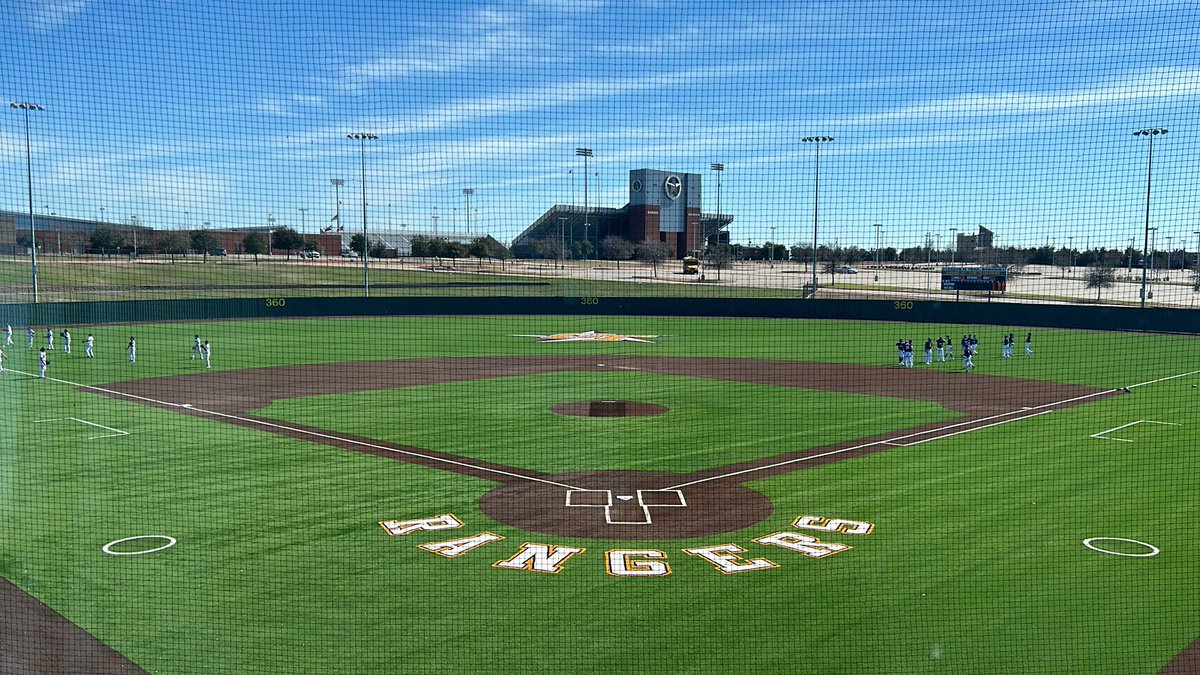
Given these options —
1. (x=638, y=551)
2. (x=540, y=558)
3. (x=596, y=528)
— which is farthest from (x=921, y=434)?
(x=540, y=558)

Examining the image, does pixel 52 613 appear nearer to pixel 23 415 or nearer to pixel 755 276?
pixel 23 415

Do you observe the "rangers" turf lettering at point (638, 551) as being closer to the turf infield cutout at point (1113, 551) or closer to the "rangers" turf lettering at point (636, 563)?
the "rangers" turf lettering at point (636, 563)

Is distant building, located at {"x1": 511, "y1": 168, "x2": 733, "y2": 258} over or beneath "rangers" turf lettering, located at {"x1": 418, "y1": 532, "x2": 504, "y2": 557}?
over

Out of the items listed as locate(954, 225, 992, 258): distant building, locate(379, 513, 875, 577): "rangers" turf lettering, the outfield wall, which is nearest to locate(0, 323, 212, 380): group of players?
the outfield wall

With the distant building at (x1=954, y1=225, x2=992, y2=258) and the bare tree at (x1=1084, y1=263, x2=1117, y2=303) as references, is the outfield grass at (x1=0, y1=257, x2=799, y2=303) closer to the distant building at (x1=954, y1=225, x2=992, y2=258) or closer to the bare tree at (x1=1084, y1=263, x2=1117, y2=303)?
the distant building at (x1=954, y1=225, x2=992, y2=258)

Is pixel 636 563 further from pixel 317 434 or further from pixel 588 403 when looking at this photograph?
pixel 588 403

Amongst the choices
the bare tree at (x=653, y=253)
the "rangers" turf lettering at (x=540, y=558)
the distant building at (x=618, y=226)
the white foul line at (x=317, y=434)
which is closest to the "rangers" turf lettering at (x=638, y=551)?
the "rangers" turf lettering at (x=540, y=558)
